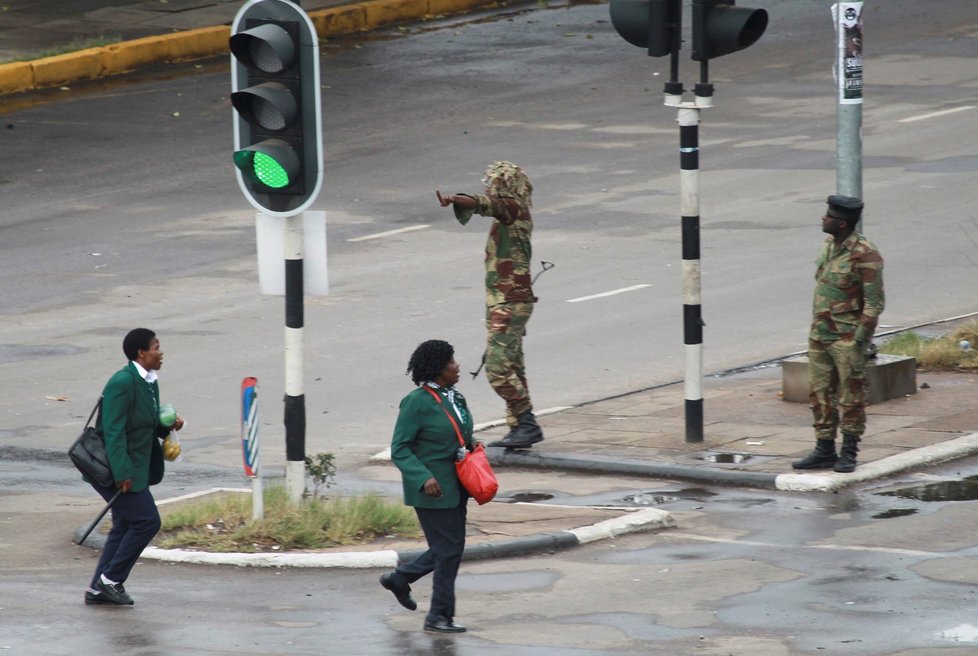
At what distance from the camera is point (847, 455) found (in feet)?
39.7

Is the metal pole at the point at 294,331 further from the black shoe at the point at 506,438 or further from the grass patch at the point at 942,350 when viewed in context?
the grass patch at the point at 942,350

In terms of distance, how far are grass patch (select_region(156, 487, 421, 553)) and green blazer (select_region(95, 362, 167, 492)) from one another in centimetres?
110

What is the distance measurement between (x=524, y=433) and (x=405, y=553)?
2.90 meters

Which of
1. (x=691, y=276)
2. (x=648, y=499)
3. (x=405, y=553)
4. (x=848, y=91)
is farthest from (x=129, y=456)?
(x=848, y=91)

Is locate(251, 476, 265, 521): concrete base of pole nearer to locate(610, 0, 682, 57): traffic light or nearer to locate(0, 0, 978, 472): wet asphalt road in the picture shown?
locate(0, 0, 978, 472): wet asphalt road

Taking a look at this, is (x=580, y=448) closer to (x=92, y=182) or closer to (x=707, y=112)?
(x=92, y=182)

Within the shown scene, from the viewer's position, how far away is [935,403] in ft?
46.6

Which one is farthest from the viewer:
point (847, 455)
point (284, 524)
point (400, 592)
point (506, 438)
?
point (506, 438)

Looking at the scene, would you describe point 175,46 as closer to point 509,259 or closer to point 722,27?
point 509,259

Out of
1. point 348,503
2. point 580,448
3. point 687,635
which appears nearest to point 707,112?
point 580,448

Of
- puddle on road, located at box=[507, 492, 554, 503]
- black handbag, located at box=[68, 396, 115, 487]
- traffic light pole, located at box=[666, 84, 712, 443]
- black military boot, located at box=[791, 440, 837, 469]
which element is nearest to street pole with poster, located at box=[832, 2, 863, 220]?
traffic light pole, located at box=[666, 84, 712, 443]

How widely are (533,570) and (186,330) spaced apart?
304 inches

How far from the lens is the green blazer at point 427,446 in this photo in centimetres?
893

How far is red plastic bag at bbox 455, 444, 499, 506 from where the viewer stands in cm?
891
